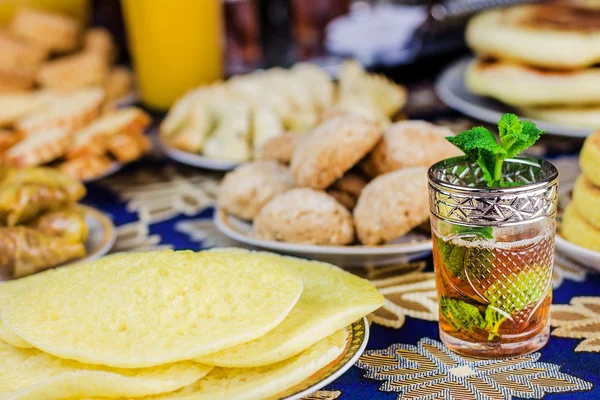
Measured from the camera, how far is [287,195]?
1.14 meters

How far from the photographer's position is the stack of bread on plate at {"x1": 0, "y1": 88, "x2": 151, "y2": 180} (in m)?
1.59

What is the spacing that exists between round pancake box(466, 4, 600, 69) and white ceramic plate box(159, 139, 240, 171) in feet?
2.65

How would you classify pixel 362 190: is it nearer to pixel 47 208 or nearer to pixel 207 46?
pixel 47 208

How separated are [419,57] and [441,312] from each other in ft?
5.47

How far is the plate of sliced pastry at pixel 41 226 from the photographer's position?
1114 mm

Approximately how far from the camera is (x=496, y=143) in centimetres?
82

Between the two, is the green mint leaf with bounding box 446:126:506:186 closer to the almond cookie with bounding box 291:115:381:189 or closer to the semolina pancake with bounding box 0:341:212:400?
the almond cookie with bounding box 291:115:381:189

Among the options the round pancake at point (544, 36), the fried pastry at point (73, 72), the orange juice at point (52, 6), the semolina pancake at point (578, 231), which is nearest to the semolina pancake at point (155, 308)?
the semolina pancake at point (578, 231)

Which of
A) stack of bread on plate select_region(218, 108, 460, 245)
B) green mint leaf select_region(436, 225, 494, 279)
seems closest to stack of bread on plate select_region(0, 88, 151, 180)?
stack of bread on plate select_region(218, 108, 460, 245)

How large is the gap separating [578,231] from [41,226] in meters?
0.90

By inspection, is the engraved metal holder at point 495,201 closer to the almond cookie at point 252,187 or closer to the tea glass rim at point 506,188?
the tea glass rim at point 506,188

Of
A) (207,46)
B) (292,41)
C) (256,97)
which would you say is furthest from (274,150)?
(292,41)

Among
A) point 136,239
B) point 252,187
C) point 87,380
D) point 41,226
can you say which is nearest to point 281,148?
point 252,187

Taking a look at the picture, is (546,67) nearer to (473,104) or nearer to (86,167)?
(473,104)
